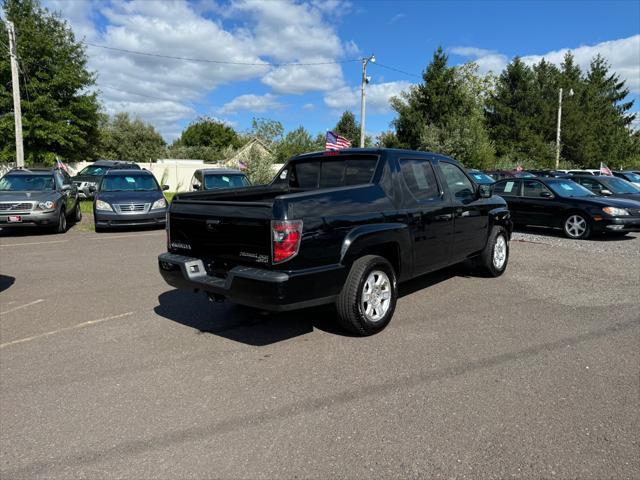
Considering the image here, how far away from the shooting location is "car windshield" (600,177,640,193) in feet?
46.3

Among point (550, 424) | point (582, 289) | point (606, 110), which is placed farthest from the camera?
point (606, 110)

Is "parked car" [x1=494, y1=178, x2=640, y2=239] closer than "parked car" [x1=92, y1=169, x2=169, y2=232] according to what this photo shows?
Yes

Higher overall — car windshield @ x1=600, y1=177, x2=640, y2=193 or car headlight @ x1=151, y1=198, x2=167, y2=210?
car windshield @ x1=600, y1=177, x2=640, y2=193

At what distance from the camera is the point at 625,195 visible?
13.7 meters

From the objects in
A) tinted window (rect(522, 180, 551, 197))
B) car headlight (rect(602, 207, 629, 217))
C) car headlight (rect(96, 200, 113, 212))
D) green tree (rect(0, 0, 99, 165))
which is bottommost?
car headlight (rect(96, 200, 113, 212))

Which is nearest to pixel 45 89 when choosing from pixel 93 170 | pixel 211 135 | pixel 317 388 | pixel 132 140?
pixel 93 170

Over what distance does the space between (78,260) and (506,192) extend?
1032 cm

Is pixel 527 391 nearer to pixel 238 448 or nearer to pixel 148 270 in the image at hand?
pixel 238 448

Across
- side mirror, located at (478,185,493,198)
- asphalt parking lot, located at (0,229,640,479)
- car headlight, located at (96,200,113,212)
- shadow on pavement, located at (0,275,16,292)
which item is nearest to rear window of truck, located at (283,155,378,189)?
asphalt parking lot, located at (0,229,640,479)

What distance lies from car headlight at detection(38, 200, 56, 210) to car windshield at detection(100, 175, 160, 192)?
143 cm

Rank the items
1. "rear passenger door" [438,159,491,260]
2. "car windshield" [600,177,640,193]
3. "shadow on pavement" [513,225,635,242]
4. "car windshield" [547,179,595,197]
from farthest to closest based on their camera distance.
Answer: "car windshield" [600,177,640,193] < "car windshield" [547,179,595,197] < "shadow on pavement" [513,225,635,242] < "rear passenger door" [438,159,491,260]

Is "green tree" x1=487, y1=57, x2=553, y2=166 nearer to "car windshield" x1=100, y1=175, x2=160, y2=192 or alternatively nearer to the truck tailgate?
"car windshield" x1=100, y1=175, x2=160, y2=192

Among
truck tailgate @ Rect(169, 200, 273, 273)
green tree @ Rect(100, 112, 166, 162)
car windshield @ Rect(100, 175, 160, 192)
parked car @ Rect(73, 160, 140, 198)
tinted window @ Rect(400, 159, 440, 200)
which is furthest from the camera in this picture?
green tree @ Rect(100, 112, 166, 162)

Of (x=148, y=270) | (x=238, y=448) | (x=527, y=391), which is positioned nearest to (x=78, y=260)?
(x=148, y=270)
